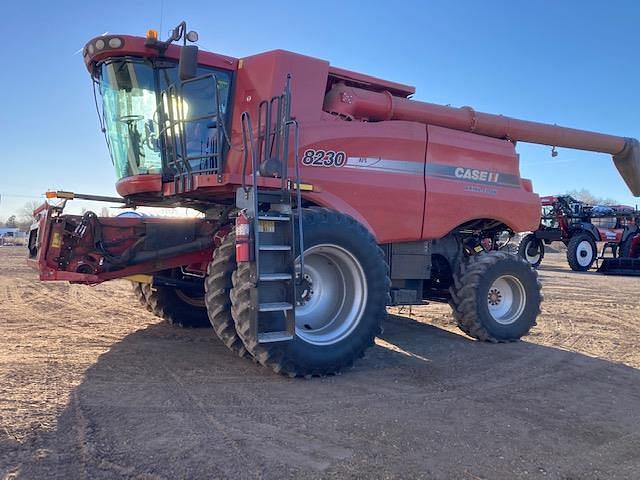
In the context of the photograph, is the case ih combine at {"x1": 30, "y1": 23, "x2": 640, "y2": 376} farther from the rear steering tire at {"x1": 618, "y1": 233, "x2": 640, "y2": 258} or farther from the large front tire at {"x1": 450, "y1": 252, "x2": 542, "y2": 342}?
the rear steering tire at {"x1": 618, "y1": 233, "x2": 640, "y2": 258}

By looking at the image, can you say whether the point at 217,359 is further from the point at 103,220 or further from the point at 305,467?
the point at 305,467

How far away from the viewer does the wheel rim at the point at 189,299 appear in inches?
286

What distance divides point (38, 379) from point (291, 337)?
207 centimetres

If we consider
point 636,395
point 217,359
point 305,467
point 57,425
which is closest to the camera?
point 305,467

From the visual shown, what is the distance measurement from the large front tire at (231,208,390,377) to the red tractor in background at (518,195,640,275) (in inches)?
630

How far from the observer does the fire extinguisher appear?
14.4 ft

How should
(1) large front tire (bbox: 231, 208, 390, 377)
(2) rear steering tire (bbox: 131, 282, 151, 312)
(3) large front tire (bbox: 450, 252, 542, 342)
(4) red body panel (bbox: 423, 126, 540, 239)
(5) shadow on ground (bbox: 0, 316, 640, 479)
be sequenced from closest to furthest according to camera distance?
1. (5) shadow on ground (bbox: 0, 316, 640, 479)
2. (1) large front tire (bbox: 231, 208, 390, 377)
3. (4) red body panel (bbox: 423, 126, 540, 239)
4. (3) large front tire (bbox: 450, 252, 542, 342)
5. (2) rear steering tire (bbox: 131, 282, 151, 312)

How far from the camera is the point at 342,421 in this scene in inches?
146

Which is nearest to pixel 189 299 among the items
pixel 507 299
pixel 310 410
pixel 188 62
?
pixel 188 62

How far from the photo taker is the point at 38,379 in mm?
4332

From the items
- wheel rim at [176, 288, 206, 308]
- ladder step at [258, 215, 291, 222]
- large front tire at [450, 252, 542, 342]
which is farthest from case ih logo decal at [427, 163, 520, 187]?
wheel rim at [176, 288, 206, 308]

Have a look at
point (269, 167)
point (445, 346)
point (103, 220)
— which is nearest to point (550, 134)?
point (445, 346)

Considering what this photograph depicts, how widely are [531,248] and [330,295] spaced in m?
16.6

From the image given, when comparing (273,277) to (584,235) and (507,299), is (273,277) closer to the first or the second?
(507,299)
